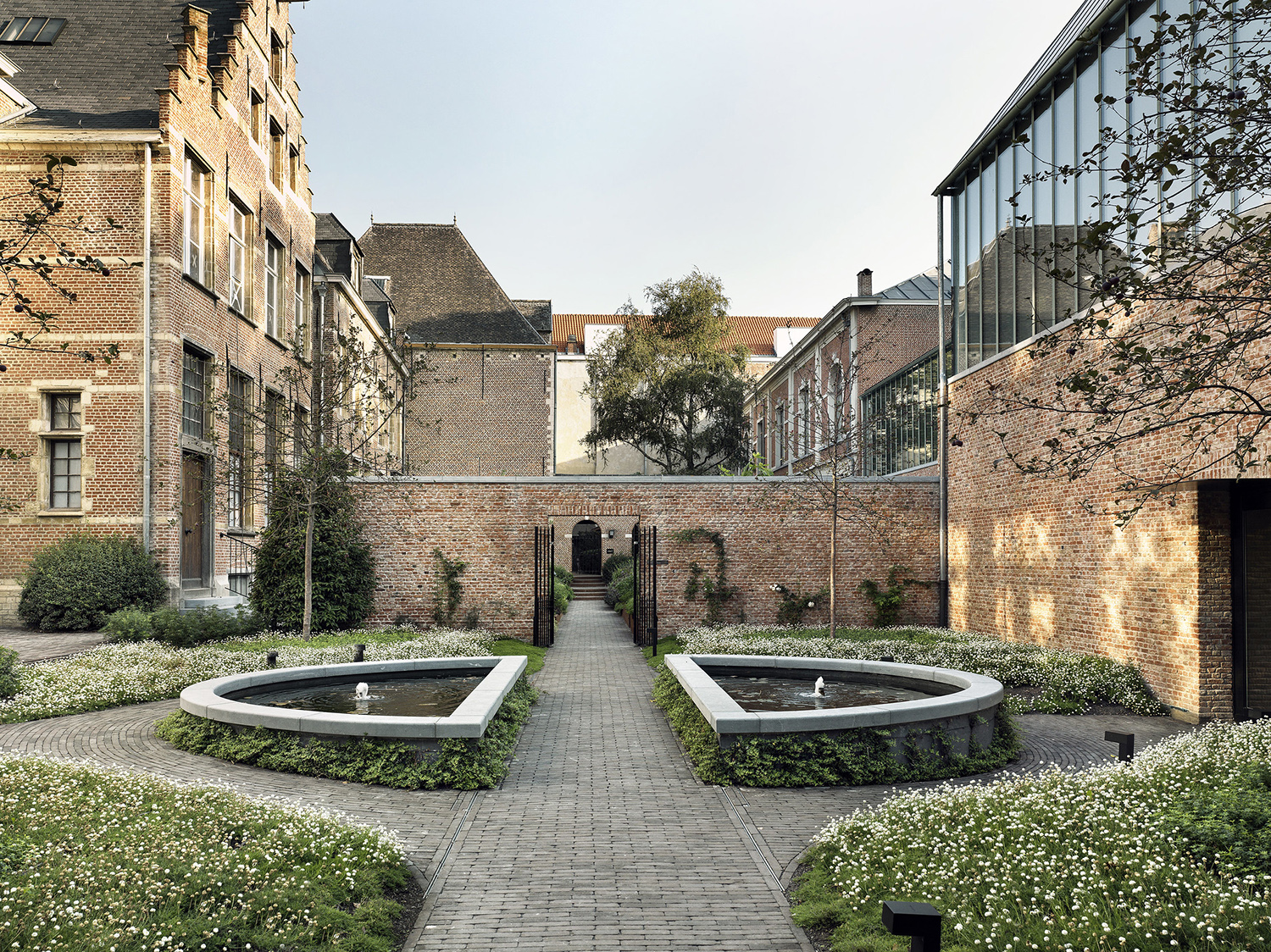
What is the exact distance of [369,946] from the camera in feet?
13.6

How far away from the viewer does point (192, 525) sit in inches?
727

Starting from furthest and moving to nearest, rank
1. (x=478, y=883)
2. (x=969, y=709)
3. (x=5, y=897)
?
(x=969, y=709)
(x=478, y=883)
(x=5, y=897)

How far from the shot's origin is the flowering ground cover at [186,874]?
3881 mm

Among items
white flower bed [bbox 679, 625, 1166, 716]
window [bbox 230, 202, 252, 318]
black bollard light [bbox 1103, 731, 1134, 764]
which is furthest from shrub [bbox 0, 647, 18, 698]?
window [bbox 230, 202, 252, 318]

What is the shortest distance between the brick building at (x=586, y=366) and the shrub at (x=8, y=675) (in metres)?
29.1

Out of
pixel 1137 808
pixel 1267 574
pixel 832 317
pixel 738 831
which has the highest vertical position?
pixel 832 317

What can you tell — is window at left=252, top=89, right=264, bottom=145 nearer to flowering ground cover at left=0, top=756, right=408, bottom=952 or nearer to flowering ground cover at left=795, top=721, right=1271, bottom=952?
flowering ground cover at left=0, top=756, right=408, bottom=952

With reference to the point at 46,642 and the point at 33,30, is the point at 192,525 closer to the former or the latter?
the point at 46,642

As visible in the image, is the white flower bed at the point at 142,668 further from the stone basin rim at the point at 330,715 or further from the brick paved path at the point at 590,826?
the stone basin rim at the point at 330,715

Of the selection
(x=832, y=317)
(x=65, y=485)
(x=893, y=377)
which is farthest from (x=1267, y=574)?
(x=832, y=317)

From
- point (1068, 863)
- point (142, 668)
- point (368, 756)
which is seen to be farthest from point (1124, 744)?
point (142, 668)

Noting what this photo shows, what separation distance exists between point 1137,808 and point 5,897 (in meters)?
5.68

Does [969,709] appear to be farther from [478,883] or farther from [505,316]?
[505,316]

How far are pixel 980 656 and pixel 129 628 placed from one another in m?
12.2
